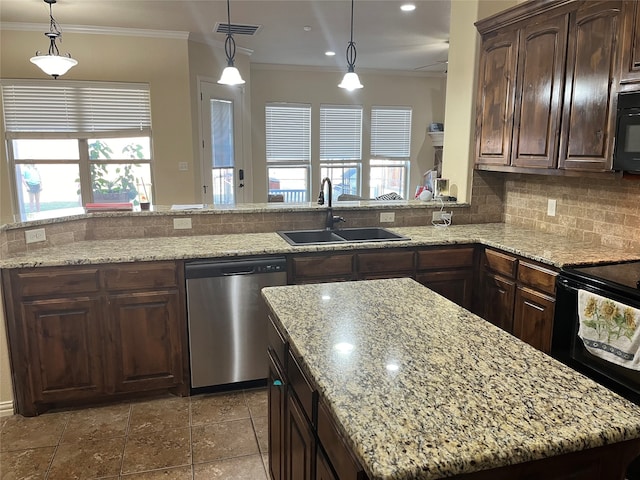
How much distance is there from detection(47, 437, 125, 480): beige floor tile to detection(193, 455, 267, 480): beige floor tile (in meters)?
0.40

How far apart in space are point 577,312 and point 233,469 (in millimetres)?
1926

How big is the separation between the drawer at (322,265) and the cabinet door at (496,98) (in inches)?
56.6

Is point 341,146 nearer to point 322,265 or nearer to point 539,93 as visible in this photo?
point 539,93

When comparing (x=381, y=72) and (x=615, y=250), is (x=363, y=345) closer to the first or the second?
(x=615, y=250)

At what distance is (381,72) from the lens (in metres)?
8.43

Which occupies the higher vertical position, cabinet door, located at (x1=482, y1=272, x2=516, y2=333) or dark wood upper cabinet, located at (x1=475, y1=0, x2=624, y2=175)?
dark wood upper cabinet, located at (x1=475, y1=0, x2=624, y2=175)

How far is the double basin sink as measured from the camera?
349cm

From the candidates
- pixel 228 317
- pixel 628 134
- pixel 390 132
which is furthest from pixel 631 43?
pixel 390 132

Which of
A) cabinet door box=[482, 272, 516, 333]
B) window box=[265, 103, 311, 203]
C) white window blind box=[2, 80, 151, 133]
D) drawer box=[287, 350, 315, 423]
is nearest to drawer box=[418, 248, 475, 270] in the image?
cabinet door box=[482, 272, 516, 333]

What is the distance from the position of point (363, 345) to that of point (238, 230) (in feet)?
7.15

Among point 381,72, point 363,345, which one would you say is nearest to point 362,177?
point 381,72

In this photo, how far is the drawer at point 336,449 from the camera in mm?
1049

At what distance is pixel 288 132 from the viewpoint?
816cm

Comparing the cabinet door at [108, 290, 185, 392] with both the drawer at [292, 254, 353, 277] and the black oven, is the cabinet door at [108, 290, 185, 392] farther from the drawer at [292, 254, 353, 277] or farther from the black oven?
the black oven
